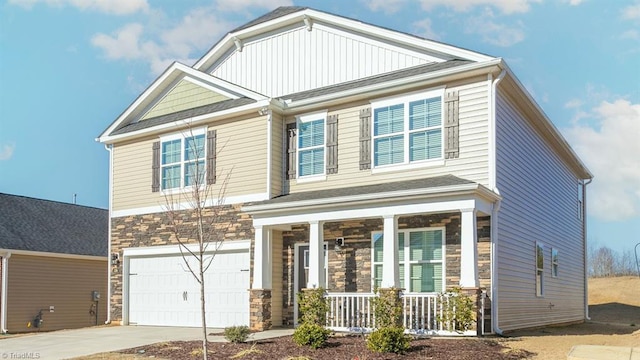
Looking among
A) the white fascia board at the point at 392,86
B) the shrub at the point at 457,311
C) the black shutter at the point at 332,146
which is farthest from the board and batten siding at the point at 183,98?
the shrub at the point at 457,311

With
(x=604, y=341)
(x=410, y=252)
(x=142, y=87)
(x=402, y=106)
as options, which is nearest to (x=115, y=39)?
(x=142, y=87)

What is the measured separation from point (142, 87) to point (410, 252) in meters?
10.7

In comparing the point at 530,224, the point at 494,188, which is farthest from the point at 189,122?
the point at 530,224

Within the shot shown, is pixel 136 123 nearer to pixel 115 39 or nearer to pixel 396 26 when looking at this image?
pixel 115 39

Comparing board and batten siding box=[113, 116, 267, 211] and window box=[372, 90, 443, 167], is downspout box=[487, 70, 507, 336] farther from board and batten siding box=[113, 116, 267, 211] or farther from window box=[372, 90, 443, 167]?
board and batten siding box=[113, 116, 267, 211]

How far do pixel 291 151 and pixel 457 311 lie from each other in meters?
6.44

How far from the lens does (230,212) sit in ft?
56.2

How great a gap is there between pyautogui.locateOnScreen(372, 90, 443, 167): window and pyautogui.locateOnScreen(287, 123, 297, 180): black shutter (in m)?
2.43

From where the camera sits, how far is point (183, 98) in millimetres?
19094

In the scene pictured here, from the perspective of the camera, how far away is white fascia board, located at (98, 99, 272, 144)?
1667 cm

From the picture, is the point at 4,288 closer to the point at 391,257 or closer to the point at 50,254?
the point at 50,254

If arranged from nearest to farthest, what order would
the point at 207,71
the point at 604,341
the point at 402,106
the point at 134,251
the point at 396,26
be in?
the point at 604,341, the point at 402,106, the point at 396,26, the point at 134,251, the point at 207,71

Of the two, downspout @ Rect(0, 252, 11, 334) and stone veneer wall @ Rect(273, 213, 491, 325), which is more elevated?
stone veneer wall @ Rect(273, 213, 491, 325)

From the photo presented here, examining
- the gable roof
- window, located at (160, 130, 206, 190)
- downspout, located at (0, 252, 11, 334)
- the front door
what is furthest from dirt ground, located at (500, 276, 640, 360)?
the gable roof
